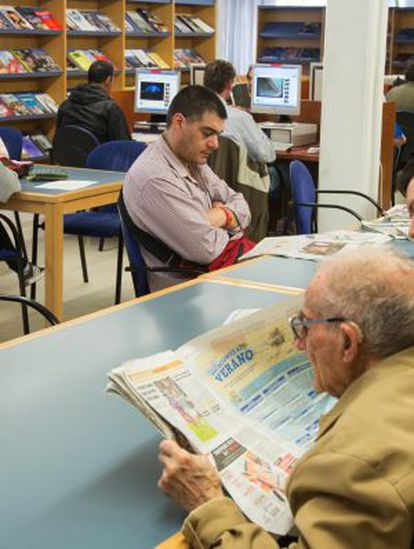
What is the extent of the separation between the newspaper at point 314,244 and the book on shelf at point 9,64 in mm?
5316

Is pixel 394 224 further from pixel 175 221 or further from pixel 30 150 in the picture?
pixel 30 150

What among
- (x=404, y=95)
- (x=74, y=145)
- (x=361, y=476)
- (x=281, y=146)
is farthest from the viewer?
(x=404, y=95)

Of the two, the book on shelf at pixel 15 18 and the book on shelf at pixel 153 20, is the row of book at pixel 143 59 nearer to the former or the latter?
the book on shelf at pixel 153 20

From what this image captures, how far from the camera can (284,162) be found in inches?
259

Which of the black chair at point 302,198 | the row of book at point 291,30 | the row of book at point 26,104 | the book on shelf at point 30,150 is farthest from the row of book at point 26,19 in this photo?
the black chair at point 302,198

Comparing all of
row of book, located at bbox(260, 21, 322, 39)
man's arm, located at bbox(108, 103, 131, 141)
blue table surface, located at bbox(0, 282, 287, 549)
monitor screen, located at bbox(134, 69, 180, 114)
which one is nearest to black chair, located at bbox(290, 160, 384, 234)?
blue table surface, located at bbox(0, 282, 287, 549)

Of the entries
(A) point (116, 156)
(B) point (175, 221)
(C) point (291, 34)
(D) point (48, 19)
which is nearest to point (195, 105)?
(B) point (175, 221)

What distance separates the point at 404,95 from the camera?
783 centimetres

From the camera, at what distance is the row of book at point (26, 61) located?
8.09 meters

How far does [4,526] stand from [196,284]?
1.43m

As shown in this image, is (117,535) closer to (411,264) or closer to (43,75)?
(411,264)

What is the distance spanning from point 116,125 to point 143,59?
3.45m

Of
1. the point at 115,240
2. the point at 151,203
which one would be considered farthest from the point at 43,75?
the point at 151,203

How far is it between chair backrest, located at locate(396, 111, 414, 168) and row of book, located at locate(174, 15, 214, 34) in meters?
3.56
